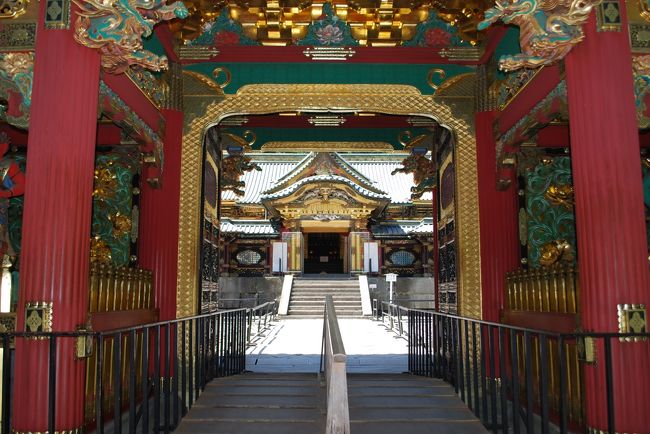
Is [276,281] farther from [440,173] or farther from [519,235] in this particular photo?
[519,235]

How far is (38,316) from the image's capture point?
169 inches

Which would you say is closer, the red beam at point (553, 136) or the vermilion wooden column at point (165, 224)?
the red beam at point (553, 136)

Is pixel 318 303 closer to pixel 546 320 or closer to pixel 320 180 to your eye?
pixel 320 180

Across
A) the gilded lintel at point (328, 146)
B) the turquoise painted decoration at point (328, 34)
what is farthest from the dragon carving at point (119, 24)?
the gilded lintel at point (328, 146)

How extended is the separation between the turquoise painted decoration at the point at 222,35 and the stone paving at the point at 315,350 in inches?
185

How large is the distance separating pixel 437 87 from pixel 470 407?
4.23 metres

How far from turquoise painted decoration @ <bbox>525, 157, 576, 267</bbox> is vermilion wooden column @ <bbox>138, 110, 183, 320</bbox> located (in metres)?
4.56

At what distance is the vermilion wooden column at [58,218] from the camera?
424cm

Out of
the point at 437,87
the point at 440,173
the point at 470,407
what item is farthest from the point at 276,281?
the point at 470,407

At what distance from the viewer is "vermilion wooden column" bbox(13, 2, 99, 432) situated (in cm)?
424

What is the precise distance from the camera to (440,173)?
31.9ft

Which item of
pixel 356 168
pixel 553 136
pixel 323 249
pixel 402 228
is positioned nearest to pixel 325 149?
pixel 553 136

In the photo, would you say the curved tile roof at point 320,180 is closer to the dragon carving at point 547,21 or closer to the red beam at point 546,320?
the red beam at point 546,320

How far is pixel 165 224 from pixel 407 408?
3803 millimetres
